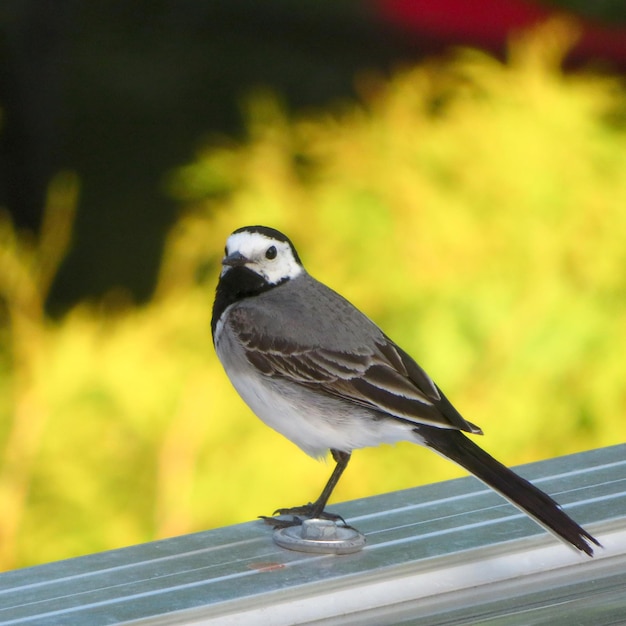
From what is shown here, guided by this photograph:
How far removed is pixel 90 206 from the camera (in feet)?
22.2

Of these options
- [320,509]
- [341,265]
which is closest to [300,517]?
[320,509]

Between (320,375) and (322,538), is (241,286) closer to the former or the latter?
(320,375)

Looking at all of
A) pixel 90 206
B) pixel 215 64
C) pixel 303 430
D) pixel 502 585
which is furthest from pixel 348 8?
pixel 502 585

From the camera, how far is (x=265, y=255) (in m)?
3.24

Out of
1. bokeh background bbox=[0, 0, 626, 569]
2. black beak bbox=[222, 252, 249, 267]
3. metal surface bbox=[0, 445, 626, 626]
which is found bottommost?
metal surface bbox=[0, 445, 626, 626]

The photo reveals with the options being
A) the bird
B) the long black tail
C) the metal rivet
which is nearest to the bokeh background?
the bird

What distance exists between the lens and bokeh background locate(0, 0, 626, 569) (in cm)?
549

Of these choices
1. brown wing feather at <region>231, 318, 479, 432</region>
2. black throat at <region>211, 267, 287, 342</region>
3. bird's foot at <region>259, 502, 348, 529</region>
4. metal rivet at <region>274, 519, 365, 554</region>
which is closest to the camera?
metal rivet at <region>274, 519, 365, 554</region>

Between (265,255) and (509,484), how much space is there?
1.11 metres

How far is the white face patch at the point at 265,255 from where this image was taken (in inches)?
126

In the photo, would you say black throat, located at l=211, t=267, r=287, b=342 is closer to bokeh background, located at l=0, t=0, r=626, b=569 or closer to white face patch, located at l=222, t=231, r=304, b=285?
white face patch, located at l=222, t=231, r=304, b=285

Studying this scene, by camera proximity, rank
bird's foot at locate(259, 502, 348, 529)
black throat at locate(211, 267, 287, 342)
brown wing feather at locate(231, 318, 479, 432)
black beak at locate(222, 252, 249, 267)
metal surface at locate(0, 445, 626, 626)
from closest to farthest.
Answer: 1. metal surface at locate(0, 445, 626, 626)
2. bird's foot at locate(259, 502, 348, 529)
3. brown wing feather at locate(231, 318, 479, 432)
4. black beak at locate(222, 252, 249, 267)
5. black throat at locate(211, 267, 287, 342)

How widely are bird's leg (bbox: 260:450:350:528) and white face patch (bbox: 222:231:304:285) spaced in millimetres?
520

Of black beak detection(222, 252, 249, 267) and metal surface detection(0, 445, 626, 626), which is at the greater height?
black beak detection(222, 252, 249, 267)
